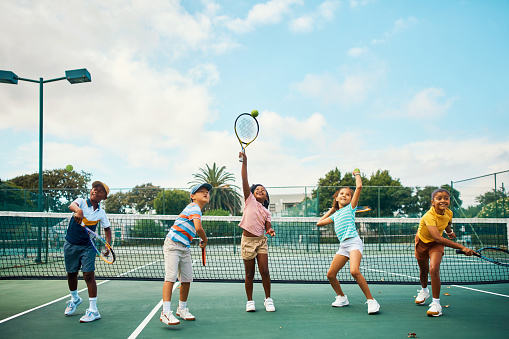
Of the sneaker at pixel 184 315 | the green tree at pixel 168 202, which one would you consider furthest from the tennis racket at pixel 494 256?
the green tree at pixel 168 202

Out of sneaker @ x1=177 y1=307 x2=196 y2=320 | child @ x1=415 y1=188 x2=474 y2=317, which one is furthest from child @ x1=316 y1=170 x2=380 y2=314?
sneaker @ x1=177 y1=307 x2=196 y2=320

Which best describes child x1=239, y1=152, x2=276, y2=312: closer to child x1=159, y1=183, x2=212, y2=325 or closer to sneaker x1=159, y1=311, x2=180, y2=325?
child x1=159, y1=183, x2=212, y2=325

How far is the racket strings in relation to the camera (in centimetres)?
563

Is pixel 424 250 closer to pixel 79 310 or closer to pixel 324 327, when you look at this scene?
pixel 324 327

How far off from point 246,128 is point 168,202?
523 inches

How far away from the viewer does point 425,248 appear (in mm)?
5555

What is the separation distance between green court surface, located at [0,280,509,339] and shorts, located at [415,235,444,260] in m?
0.74

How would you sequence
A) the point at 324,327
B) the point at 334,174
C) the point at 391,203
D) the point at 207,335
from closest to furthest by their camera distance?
the point at 207,335 < the point at 324,327 < the point at 391,203 < the point at 334,174

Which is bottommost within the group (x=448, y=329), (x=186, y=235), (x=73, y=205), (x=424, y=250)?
(x=448, y=329)

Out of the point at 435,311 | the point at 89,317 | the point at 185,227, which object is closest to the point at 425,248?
the point at 435,311

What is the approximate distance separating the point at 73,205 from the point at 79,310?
5.45 feet

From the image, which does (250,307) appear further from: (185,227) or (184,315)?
(185,227)

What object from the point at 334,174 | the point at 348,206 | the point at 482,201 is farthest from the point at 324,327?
the point at 334,174

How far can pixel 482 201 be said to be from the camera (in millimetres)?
16781
